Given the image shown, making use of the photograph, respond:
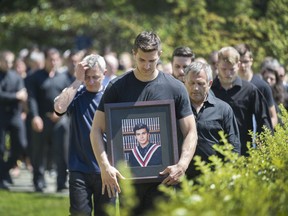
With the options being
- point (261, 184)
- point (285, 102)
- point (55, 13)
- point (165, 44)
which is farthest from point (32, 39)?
point (261, 184)

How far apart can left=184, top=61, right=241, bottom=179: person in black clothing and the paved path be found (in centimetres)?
731

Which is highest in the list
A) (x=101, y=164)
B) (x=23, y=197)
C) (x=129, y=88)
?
(x=129, y=88)

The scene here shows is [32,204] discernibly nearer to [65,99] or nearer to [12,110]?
[12,110]

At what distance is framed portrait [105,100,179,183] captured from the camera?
312 inches

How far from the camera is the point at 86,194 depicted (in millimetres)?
9219

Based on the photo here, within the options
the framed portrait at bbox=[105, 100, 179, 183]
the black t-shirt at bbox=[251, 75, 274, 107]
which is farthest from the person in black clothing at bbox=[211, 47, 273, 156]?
the framed portrait at bbox=[105, 100, 179, 183]

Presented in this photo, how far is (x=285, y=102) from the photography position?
12875 millimetres

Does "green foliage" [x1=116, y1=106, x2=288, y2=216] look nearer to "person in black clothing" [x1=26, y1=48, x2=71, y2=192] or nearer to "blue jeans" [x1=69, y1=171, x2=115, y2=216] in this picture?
"blue jeans" [x1=69, y1=171, x2=115, y2=216]

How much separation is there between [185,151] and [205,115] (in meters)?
0.97

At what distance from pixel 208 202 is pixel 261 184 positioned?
101cm

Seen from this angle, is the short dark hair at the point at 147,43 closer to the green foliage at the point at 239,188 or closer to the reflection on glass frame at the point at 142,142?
the reflection on glass frame at the point at 142,142

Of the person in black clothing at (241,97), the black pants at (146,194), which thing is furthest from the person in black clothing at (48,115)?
the black pants at (146,194)

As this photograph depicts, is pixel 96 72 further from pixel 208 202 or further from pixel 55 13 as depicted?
pixel 55 13

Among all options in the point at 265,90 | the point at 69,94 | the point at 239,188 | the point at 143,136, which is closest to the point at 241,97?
the point at 265,90
